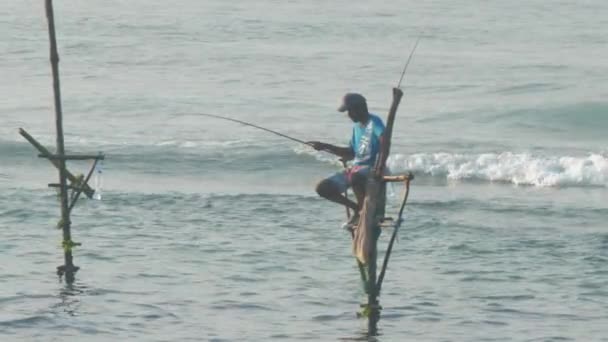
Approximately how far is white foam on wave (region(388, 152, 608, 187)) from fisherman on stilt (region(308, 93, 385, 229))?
9954 mm

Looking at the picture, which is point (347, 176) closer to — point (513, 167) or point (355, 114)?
point (355, 114)

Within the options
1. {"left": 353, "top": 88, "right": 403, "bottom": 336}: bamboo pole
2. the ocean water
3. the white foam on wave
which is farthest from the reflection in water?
the white foam on wave

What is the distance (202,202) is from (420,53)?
15.6 m

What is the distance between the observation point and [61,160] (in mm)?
13445

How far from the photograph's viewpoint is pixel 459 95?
1175 inches

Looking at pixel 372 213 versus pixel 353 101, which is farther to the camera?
pixel 372 213

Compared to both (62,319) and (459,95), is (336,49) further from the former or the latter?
(62,319)

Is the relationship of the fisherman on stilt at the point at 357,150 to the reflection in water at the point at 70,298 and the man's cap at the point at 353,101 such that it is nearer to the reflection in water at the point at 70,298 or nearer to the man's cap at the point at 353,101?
the man's cap at the point at 353,101

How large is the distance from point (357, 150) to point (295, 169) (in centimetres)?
1109

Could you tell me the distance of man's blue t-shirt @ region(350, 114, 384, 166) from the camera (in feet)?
38.8

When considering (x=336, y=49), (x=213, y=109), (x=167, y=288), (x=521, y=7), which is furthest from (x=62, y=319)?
(x=521, y=7)

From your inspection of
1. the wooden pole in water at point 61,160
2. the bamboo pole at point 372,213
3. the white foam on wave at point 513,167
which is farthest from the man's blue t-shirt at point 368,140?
the white foam on wave at point 513,167

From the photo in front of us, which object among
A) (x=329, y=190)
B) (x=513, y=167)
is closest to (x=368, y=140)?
(x=329, y=190)

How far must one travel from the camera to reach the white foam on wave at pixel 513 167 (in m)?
21.8
